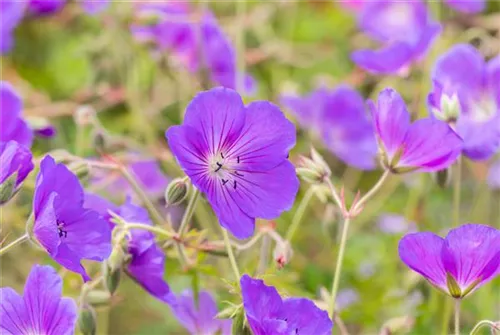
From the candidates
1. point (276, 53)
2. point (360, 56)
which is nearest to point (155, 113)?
point (276, 53)

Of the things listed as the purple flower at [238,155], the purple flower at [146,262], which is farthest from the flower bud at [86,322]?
the purple flower at [238,155]

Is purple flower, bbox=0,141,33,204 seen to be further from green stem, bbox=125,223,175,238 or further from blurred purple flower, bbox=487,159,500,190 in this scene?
blurred purple flower, bbox=487,159,500,190

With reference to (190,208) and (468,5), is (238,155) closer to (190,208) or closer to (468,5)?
(190,208)

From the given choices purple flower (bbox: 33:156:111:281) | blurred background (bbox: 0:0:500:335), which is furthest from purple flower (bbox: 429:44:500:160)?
purple flower (bbox: 33:156:111:281)

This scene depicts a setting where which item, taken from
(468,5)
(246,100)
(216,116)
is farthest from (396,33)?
(216,116)

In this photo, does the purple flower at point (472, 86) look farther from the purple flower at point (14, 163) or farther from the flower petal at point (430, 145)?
the purple flower at point (14, 163)

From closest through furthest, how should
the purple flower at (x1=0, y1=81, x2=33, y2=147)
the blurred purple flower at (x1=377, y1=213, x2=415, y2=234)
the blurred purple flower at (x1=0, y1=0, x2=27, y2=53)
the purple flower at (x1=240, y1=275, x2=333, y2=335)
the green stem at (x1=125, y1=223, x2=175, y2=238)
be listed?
the purple flower at (x1=240, y1=275, x2=333, y2=335)
the green stem at (x1=125, y1=223, x2=175, y2=238)
the purple flower at (x1=0, y1=81, x2=33, y2=147)
the blurred purple flower at (x1=0, y1=0, x2=27, y2=53)
the blurred purple flower at (x1=377, y1=213, x2=415, y2=234)
